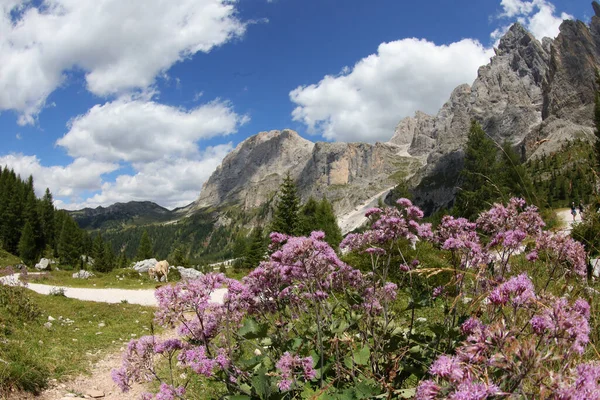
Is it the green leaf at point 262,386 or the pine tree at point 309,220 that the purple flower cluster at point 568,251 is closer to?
the green leaf at point 262,386

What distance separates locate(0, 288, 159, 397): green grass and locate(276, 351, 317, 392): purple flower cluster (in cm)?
716

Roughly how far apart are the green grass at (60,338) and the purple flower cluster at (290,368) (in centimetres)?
716

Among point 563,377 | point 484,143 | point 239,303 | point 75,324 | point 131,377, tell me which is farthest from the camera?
point 484,143

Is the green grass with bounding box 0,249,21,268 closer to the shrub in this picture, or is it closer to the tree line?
the tree line

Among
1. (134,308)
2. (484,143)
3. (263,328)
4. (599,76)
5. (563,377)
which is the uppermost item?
(599,76)

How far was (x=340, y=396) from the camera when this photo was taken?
3215 mm

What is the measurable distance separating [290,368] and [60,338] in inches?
491

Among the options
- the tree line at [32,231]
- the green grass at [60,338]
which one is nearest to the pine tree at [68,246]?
the tree line at [32,231]

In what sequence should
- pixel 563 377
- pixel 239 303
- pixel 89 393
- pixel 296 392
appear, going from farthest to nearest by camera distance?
pixel 89 393
pixel 239 303
pixel 296 392
pixel 563 377

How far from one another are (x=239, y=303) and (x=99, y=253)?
290 ft

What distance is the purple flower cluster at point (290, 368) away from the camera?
3419 mm

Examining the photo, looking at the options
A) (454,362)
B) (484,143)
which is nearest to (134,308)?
(454,362)

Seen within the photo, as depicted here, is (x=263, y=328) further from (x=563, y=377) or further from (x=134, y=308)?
(x=134, y=308)

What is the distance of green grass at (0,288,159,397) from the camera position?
8.24m
